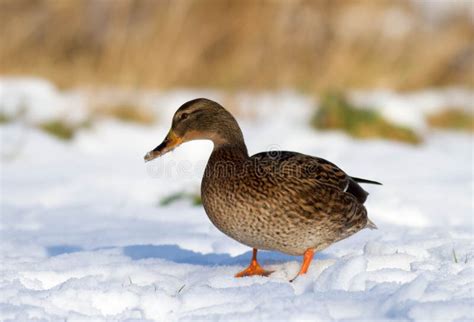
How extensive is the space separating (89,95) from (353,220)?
6.01 meters

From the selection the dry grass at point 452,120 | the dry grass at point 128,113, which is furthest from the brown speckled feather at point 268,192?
the dry grass at point 452,120

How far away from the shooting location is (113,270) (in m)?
3.60

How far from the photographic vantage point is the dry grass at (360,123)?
28.1 feet

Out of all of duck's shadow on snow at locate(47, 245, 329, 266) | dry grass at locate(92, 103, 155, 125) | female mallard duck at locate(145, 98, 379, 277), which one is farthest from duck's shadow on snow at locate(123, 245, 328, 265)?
dry grass at locate(92, 103, 155, 125)

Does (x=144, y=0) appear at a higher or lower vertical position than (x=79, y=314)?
higher

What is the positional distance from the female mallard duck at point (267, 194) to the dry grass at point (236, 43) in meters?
6.13

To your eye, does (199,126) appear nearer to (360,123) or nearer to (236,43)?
(360,123)

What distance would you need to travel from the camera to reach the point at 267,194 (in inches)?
136

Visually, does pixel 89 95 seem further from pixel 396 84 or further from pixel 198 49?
pixel 396 84

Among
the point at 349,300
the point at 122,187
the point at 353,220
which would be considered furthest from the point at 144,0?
the point at 349,300

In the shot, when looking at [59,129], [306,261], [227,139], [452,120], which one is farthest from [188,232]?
[452,120]

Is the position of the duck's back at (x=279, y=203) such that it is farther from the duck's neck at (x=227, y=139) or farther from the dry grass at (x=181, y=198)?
the dry grass at (x=181, y=198)

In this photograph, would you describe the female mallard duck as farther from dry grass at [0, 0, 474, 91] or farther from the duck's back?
dry grass at [0, 0, 474, 91]

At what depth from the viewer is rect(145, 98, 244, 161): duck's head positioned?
3777 millimetres
